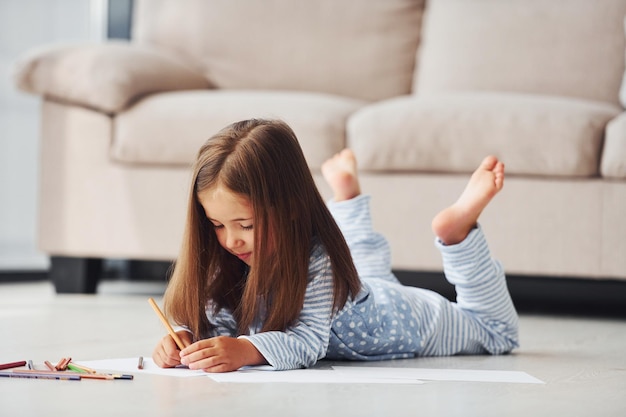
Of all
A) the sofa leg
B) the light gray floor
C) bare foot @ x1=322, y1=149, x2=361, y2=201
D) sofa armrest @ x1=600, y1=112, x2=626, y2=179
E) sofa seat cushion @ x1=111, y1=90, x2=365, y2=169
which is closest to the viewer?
the light gray floor

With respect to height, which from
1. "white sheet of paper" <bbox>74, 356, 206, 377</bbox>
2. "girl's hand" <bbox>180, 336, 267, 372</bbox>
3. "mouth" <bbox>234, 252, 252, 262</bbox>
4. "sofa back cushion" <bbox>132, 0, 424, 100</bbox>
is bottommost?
"white sheet of paper" <bbox>74, 356, 206, 377</bbox>

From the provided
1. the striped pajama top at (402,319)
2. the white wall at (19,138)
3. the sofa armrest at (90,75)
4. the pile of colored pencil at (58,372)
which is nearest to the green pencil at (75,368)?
the pile of colored pencil at (58,372)

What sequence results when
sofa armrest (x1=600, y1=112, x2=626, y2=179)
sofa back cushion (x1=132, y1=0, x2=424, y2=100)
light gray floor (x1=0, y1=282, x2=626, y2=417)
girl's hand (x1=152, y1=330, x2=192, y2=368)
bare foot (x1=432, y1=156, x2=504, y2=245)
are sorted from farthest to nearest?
sofa back cushion (x1=132, y1=0, x2=424, y2=100)
sofa armrest (x1=600, y1=112, x2=626, y2=179)
bare foot (x1=432, y1=156, x2=504, y2=245)
girl's hand (x1=152, y1=330, x2=192, y2=368)
light gray floor (x1=0, y1=282, x2=626, y2=417)

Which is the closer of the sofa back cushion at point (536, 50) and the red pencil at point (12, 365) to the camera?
the red pencil at point (12, 365)

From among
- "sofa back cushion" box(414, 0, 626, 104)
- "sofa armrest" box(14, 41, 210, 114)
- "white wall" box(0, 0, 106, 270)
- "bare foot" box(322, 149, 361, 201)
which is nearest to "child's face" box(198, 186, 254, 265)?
"bare foot" box(322, 149, 361, 201)

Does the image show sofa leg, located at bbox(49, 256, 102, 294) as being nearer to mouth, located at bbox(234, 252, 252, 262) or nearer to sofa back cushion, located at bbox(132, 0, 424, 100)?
sofa back cushion, located at bbox(132, 0, 424, 100)

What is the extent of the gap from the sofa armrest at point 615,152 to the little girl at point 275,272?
57 centimetres

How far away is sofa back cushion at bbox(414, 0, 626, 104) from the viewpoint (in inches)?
93.6

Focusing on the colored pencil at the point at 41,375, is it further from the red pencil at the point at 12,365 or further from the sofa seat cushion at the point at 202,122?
the sofa seat cushion at the point at 202,122

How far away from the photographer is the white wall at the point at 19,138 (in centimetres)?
287

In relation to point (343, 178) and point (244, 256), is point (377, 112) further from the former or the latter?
point (244, 256)

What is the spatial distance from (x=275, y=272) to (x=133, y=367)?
212 mm

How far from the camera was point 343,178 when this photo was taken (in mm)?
1663

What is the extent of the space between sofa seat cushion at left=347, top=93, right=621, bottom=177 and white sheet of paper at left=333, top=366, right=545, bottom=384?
0.80 meters
